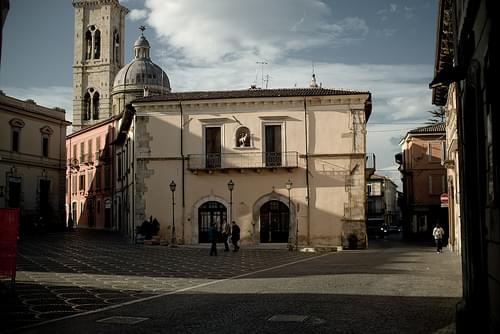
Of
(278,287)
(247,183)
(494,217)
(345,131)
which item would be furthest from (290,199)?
(494,217)

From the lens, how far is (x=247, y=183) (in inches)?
1373

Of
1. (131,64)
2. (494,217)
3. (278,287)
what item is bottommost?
(278,287)

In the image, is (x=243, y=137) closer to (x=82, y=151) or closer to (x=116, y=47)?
(x=82, y=151)

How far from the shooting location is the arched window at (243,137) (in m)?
35.2

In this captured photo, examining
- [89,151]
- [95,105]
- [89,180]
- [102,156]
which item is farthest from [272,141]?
[95,105]

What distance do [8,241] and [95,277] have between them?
469 centimetres

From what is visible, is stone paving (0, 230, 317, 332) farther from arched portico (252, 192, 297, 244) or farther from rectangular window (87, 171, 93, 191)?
rectangular window (87, 171, 93, 191)

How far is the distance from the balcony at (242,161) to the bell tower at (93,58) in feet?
162

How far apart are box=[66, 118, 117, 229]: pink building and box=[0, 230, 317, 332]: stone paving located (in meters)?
29.9

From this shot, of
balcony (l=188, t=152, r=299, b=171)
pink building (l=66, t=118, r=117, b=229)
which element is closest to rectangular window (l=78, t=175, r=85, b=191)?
pink building (l=66, t=118, r=117, b=229)

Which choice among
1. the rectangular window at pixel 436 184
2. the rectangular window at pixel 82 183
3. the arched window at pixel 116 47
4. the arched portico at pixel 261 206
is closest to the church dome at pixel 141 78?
the arched window at pixel 116 47

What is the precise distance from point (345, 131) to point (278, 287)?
20.7 metres

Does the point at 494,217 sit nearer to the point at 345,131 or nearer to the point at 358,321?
the point at 358,321

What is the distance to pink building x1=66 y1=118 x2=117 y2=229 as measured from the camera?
58.2 m
